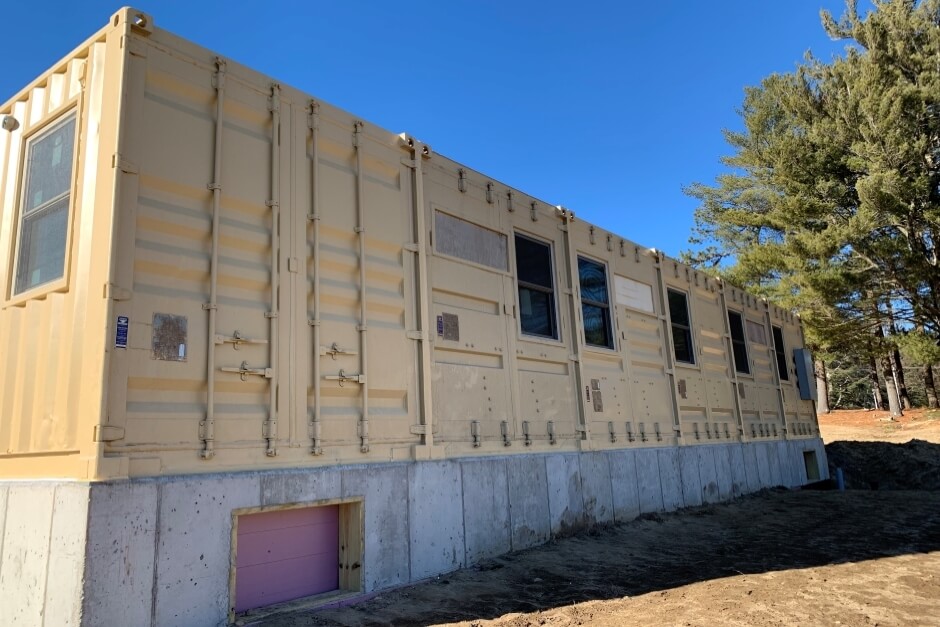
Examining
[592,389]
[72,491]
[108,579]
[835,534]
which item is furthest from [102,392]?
[835,534]

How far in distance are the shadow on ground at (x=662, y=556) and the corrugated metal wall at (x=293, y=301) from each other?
1133 mm

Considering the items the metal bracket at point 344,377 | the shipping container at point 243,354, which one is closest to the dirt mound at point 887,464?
the shipping container at point 243,354

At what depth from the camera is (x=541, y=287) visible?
8.12m

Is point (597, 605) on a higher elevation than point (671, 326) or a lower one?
lower

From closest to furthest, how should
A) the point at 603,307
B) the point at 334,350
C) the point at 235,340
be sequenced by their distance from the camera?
the point at 235,340, the point at 334,350, the point at 603,307

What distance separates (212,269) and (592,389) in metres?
5.31

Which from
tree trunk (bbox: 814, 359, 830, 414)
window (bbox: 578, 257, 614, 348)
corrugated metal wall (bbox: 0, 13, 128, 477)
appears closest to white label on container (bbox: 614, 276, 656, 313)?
window (bbox: 578, 257, 614, 348)

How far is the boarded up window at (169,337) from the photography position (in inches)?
170

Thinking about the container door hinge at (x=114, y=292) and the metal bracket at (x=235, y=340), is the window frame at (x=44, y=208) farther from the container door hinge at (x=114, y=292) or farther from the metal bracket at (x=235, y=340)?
the metal bracket at (x=235, y=340)

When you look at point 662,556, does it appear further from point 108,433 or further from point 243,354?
point 108,433

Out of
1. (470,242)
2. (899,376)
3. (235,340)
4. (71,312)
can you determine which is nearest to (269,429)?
(235,340)

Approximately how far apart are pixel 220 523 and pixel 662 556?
466cm

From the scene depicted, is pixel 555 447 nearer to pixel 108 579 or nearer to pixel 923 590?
pixel 923 590

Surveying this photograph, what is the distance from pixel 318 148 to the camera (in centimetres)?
570
